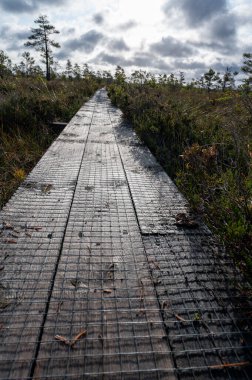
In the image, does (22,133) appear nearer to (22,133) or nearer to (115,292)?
(22,133)

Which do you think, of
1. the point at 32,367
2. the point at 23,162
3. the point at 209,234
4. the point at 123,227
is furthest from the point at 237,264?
the point at 23,162

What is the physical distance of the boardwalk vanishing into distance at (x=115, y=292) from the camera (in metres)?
1.15

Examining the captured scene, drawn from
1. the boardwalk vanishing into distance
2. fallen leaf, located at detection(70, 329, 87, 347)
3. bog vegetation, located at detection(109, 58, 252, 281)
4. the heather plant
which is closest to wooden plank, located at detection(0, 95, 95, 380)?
the boardwalk vanishing into distance

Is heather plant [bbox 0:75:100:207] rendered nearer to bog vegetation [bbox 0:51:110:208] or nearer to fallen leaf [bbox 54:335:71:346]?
bog vegetation [bbox 0:51:110:208]

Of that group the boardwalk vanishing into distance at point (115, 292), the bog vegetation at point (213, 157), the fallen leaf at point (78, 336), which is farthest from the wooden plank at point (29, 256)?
the bog vegetation at point (213, 157)

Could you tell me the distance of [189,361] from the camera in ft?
3.84

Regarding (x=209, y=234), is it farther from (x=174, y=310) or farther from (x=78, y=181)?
(x=78, y=181)

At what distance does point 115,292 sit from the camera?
1494mm

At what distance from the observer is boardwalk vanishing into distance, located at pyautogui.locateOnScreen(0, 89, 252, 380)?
1151mm

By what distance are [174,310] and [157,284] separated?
19 cm

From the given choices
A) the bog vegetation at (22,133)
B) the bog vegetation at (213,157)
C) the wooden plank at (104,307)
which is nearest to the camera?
the wooden plank at (104,307)

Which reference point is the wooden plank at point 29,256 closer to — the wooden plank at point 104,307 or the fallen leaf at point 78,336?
the wooden plank at point 104,307

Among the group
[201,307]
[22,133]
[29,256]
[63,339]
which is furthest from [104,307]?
[22,133]

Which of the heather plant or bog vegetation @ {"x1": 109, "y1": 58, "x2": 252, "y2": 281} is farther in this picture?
the heather plant
